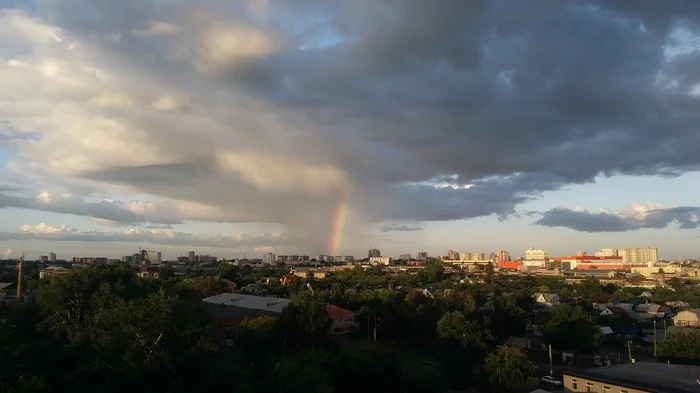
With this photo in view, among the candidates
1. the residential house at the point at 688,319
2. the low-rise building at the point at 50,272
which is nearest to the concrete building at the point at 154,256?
the low-rise building at the point at 50,272

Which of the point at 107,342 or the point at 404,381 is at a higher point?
the point at 107,342

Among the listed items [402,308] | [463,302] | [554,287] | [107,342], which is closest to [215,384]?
[107,342]

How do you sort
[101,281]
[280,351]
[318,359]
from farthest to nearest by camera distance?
[101,281] → [280,351] → [318,359]

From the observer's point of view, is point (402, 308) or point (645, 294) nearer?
point (402, 308)

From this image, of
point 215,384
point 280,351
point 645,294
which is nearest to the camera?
point 215,384

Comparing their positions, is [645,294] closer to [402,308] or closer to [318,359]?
[402,308]

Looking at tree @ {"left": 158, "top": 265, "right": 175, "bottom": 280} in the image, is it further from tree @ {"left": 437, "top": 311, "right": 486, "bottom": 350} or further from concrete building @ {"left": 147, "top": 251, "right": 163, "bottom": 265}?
concrete building @ {"left": 147, "top": 251, "right": 163, "bottom": 265}

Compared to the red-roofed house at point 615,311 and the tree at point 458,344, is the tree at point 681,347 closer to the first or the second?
the tree at point 458,344
